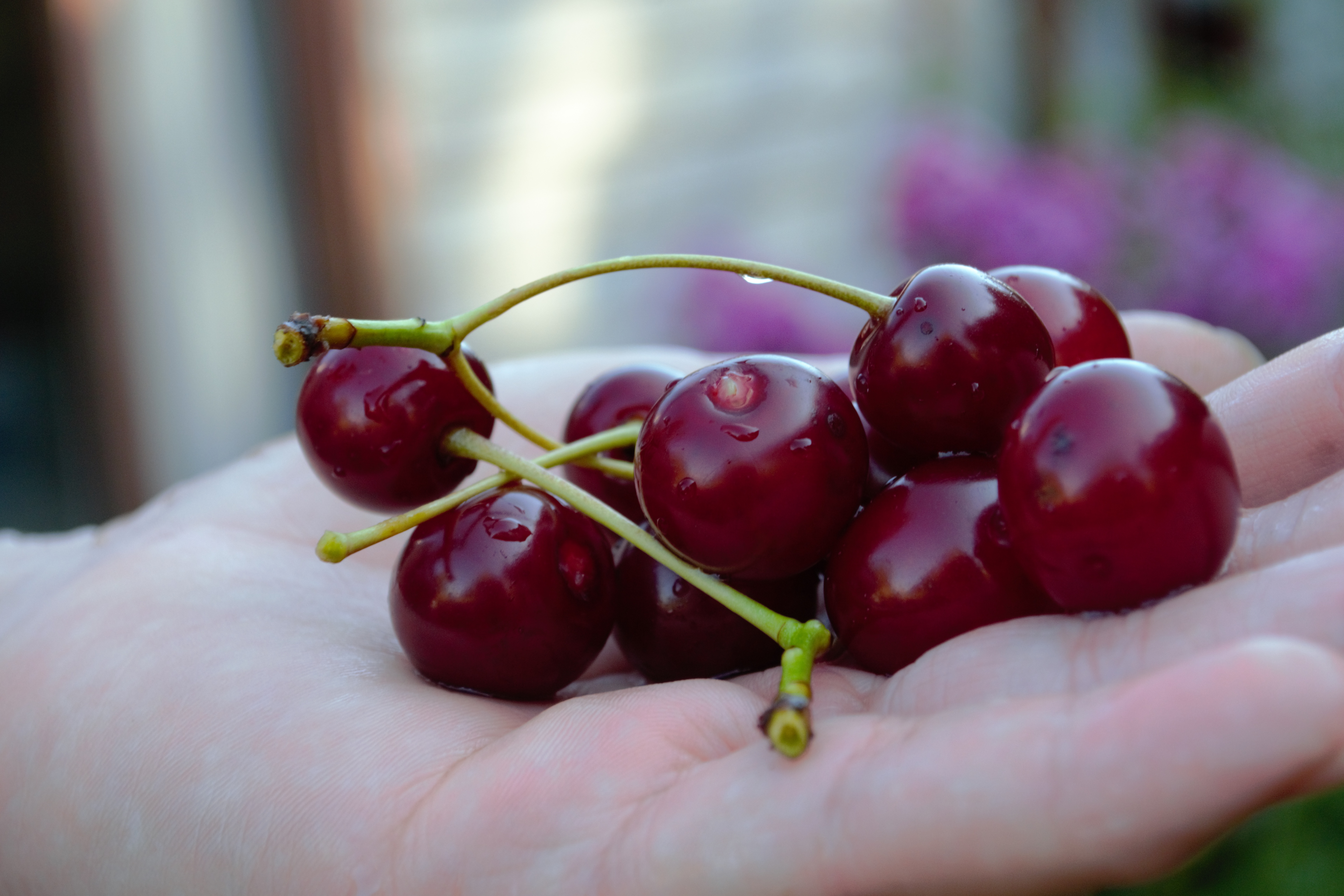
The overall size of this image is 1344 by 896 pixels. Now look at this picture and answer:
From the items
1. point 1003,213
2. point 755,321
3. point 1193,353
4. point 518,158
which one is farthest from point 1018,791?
point 518,158

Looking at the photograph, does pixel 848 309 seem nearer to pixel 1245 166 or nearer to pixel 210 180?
pixel 1245 166

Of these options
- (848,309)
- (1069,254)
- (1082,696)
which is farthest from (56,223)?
(1082,696)

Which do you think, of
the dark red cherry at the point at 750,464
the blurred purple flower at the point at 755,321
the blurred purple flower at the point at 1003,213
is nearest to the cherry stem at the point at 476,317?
the dark red cherry at the point at 750,464

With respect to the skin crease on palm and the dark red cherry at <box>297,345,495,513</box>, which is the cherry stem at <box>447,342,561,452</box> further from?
the skin crease on palm

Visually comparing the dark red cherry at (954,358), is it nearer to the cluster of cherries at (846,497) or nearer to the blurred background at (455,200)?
the cluster of cherries at (846,497)

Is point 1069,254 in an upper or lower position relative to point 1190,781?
lower
